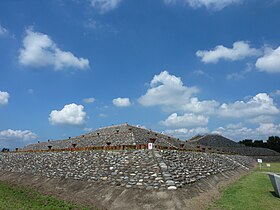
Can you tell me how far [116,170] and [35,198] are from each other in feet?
18.6

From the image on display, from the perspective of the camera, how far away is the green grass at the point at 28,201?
14672 millimetres

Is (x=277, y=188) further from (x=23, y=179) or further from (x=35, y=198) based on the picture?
(x=23, y=179)

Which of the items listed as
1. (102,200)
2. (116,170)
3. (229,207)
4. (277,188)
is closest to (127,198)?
(102,200)

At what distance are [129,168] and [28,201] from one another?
6794mm

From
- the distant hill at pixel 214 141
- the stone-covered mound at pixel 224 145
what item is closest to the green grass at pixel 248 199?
the stone-covered mound at pixel 224 145

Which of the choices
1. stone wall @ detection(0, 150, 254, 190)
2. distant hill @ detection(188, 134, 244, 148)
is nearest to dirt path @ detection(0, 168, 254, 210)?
stone wall @ detection(0, 150, 254, 190)

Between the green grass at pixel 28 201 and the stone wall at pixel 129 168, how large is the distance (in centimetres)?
298

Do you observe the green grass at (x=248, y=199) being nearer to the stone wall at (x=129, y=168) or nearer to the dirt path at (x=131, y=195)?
the dirt path at (x=131, y=195)

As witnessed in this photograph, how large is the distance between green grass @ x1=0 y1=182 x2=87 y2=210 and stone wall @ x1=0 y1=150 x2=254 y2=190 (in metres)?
2.98

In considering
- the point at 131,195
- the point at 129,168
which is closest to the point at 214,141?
the point at 129,168

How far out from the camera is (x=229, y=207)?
46.6ft

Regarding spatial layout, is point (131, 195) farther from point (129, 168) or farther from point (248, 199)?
point (248, 199)

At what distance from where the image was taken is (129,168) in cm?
1855

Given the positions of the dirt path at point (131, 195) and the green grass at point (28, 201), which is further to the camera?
the green grass at point (28, 201)
